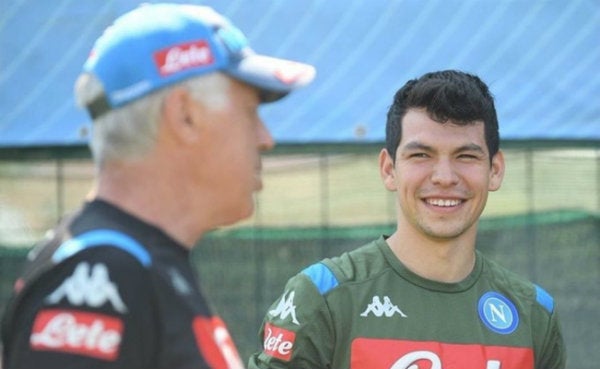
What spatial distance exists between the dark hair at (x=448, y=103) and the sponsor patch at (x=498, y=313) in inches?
14.8

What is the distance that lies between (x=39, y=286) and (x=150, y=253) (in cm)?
17

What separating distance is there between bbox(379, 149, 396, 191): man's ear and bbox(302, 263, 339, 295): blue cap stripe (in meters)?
0.30

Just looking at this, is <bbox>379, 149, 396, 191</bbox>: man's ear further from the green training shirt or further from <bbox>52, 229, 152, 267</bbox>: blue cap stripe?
<bbox>52, 229, 152, 267</bbox>: blue cap stripe

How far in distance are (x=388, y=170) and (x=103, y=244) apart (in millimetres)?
1694

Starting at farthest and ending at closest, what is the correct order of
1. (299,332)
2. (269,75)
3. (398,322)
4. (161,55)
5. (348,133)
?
(348,133) < (398,322) < (299,332) < (269,75) < (161,55)

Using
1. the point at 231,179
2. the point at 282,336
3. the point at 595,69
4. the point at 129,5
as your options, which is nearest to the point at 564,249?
the point at 595,69

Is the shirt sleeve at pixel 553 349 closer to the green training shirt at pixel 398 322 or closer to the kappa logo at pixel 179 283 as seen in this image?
the green training shirt at pixel 398 322

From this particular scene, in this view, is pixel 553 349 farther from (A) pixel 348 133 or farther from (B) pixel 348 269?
(A) pixel 348 133

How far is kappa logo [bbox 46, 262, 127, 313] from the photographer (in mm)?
1952

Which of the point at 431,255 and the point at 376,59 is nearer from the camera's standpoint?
the point at 431,255

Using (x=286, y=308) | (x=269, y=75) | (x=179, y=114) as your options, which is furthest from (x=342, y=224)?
(x=179, y=114)

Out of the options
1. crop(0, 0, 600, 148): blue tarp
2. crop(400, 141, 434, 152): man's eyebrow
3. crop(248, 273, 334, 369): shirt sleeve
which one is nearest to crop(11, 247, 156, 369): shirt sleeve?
crop(248, 273, 334, 369): shirt sleeve

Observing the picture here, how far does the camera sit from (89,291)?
1.96 meters

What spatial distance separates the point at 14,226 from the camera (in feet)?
17.6
